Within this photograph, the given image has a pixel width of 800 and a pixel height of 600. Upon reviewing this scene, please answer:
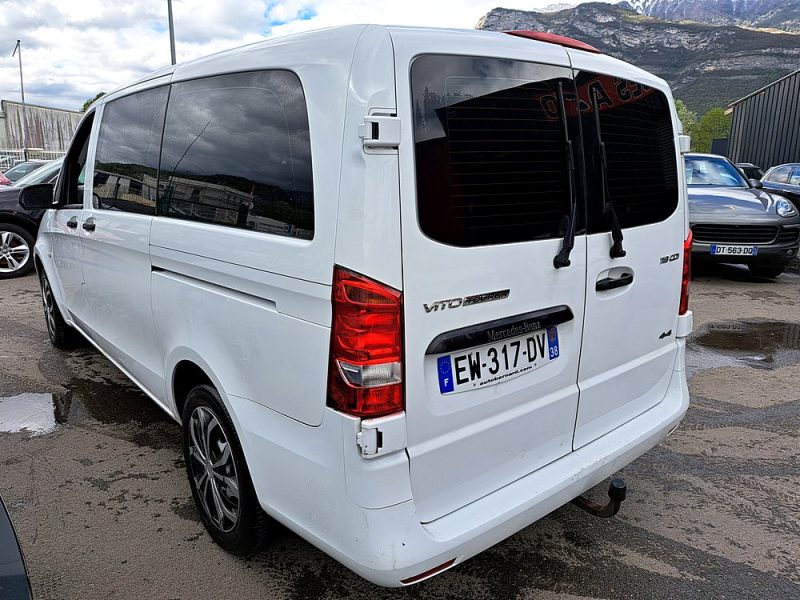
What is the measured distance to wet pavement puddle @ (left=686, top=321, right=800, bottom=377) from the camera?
5.10 meters

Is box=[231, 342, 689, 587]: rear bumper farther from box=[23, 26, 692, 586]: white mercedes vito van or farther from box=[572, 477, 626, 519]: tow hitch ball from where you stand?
box=[572, 477, 626, 519]: tow hitch ball

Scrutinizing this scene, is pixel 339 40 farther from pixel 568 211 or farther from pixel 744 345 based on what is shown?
pixel 744 345

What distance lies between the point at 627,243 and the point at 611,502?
1.02 m

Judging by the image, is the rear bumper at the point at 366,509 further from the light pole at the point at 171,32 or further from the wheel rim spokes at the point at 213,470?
the light pole at the point at 171,32

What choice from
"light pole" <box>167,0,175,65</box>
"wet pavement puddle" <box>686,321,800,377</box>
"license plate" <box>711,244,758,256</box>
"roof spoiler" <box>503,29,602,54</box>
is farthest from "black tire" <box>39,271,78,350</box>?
"light pole" <box>167,0,175,65</box>

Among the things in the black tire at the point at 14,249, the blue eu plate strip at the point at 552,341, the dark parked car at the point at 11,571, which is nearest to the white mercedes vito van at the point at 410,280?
the blue eu plate strip at the point at 552,341

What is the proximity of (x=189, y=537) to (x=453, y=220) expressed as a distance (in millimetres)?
1851

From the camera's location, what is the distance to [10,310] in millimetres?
6738

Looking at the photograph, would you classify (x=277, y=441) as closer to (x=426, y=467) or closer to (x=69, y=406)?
(x=426, y=467)

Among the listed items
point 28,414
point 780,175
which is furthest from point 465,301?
point 780,175

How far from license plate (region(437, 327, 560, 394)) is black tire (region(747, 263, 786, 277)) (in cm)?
727

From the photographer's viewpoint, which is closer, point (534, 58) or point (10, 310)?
point (534, 58)

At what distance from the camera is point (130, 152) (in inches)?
120

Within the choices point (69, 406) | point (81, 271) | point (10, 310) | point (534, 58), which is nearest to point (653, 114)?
point (534, 58)
